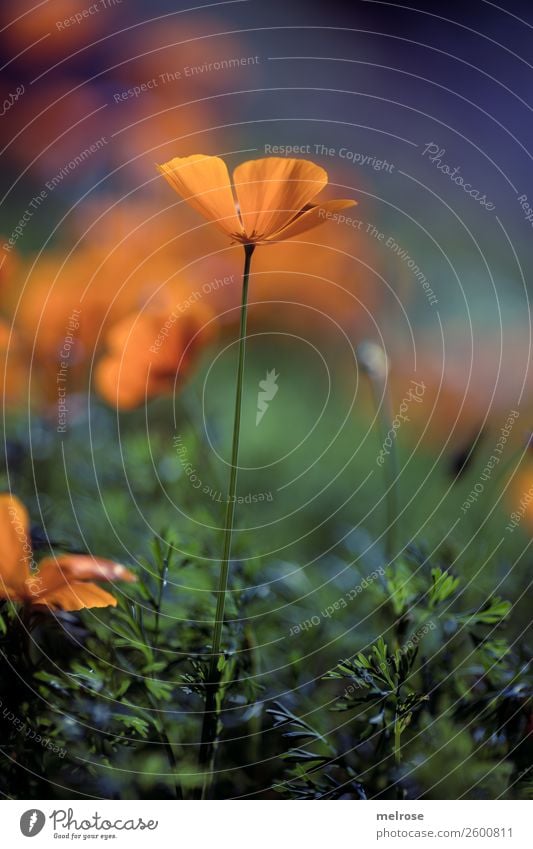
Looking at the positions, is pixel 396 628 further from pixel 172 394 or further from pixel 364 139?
pixel 364 139

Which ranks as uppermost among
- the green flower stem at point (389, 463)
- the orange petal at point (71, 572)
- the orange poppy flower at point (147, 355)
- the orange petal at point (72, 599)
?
the orange poppy flower at point (147, 355)

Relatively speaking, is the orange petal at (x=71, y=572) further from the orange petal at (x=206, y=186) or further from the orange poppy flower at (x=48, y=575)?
the orange petal at (x=206, y=186)

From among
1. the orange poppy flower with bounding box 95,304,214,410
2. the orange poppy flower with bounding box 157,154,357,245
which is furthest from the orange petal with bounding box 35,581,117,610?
the orange poppy flower with bounding box 157,154,357,245

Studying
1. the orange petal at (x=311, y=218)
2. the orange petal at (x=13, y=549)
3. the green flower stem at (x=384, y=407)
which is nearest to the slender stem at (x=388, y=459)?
the green flower stem at (x=384, y=407)

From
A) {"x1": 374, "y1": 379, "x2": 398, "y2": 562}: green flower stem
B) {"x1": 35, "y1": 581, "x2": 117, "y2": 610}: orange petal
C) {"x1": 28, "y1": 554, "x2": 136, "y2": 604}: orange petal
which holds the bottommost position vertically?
{"x1": 35, "y1": 581, "x2": 117, "y2": 610}: orange petal

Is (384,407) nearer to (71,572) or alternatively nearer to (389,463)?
(389,463)

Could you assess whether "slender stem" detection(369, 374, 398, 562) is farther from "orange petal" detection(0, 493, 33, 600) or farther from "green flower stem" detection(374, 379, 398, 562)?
"orange petal" detection(0, 493, 33, 600)

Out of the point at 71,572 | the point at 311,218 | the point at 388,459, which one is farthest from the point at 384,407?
the point at 71,572
